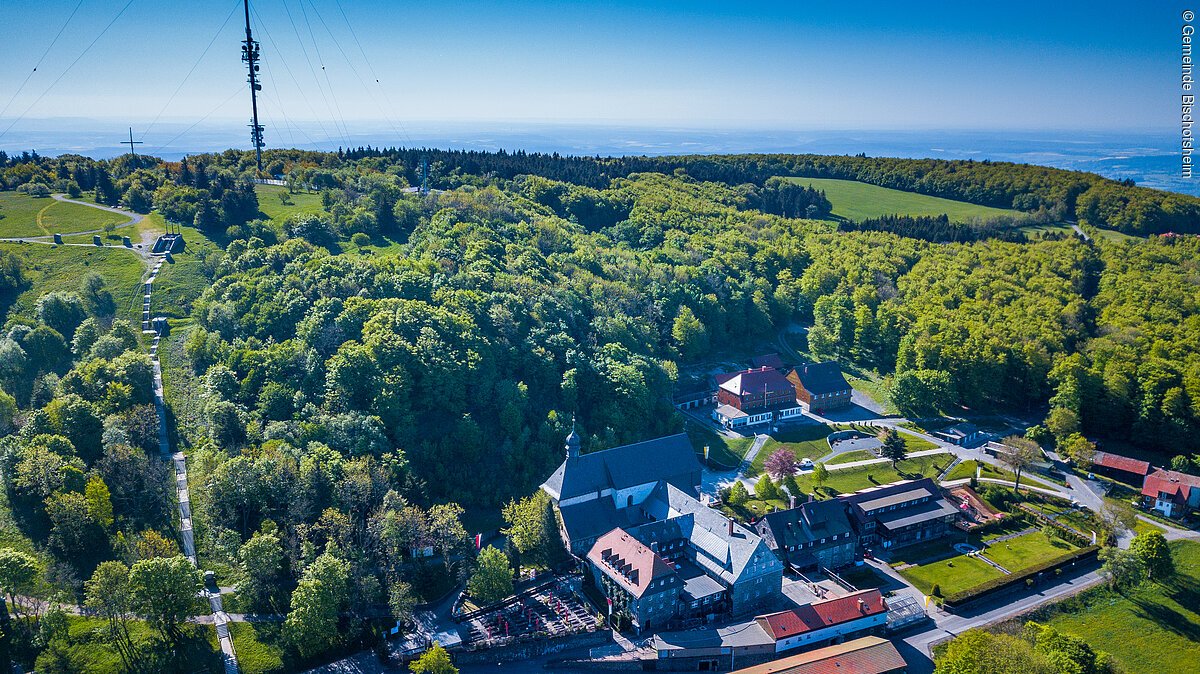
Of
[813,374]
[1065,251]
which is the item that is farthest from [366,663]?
[1065,251]

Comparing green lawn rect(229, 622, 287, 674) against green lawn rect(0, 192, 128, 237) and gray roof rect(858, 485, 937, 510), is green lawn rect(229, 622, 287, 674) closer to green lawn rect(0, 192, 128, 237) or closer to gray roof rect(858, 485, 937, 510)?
gray roof rect(858, 485, 937, 510)

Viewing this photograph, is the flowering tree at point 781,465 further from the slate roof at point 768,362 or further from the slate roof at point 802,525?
the slate roof at point 768,362

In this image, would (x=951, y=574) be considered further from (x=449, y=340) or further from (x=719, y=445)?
(x=449, y=340)

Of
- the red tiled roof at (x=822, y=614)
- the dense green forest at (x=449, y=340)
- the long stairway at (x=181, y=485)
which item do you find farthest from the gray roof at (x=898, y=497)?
the long stairway at (x=181, y=485)

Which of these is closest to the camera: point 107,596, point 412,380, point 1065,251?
point 107,596

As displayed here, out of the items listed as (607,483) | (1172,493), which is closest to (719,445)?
(607,483)

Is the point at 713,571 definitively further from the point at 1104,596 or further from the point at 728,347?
the point at 728,347
